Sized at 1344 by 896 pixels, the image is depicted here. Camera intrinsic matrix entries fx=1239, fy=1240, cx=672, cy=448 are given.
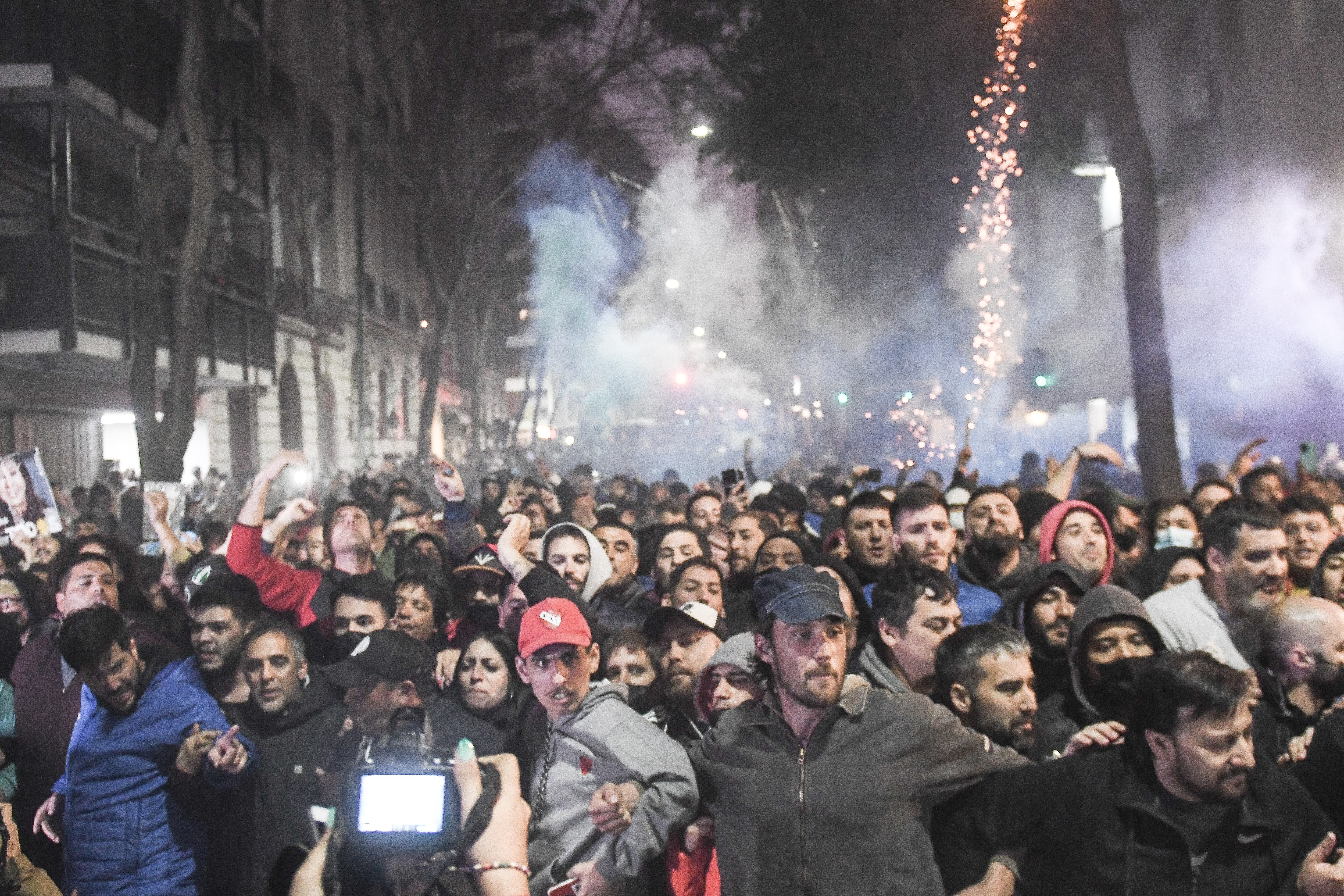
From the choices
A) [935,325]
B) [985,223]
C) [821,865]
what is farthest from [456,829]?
[935,325]

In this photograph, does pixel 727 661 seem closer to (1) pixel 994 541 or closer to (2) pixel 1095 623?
(2) pixel 1095 623

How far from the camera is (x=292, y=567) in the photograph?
6887 millimetres

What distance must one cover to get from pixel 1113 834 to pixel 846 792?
2.11 feet

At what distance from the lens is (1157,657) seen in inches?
119

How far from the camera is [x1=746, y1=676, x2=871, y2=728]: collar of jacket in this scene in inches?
125

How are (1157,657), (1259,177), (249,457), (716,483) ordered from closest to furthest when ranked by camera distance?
(1157,657) < (716,483) < (1259,177) < (249,457)

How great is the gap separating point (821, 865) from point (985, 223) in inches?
1310

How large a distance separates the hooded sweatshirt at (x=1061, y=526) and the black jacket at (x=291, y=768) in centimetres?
316

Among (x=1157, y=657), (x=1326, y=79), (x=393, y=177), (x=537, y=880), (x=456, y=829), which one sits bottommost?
(x=537, y=880)

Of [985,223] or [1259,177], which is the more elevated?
[985,223]

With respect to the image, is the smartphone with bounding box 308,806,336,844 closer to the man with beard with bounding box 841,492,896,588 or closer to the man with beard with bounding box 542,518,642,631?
the man with beard with bounding box 542,518,642,631

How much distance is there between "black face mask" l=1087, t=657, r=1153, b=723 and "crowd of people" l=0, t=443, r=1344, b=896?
0.01 m

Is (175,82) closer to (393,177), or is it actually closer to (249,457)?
(249,457)

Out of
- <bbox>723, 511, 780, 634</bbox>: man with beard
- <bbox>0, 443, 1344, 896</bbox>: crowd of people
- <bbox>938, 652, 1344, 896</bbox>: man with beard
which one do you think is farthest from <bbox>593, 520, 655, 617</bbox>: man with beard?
<bbox>938, 652, 1344, 896</bbox>: man with beard
